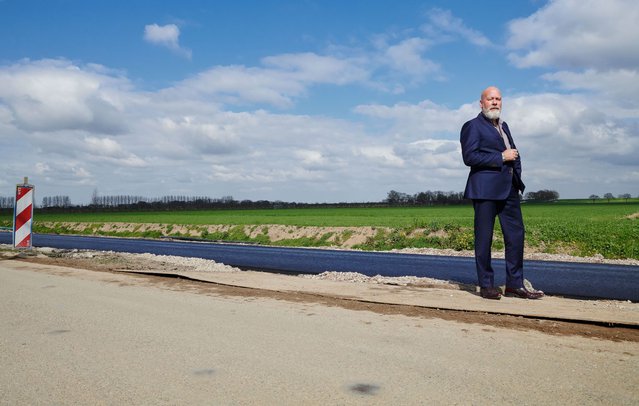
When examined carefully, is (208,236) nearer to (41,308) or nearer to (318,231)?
(318,231)

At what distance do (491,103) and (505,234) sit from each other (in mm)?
1702

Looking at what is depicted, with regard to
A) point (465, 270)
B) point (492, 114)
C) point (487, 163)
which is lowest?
point (465, 270)

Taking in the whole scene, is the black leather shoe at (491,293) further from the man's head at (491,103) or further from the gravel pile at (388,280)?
the man's head at (491,103)

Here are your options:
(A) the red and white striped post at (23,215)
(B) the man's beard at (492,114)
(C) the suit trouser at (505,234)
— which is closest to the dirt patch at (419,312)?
(C) the suit trouser at (505,234)

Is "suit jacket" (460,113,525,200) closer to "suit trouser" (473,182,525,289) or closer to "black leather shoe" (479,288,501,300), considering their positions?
"suit trouser" (473,182,525,289)

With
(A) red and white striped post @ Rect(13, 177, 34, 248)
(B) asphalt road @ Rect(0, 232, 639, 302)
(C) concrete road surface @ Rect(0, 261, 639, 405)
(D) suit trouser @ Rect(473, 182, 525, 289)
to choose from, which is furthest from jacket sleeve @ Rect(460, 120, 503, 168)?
(A) red and white striped post @ Rect(13, 177, 34, 248)

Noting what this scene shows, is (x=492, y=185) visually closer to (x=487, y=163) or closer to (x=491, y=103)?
(x=487, y=163)

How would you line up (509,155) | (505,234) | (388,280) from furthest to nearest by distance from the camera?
(388,280)
(505,234)
(509,155)

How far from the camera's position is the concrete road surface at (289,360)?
307 centimetres

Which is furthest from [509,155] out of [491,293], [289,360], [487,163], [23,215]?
[23,215]

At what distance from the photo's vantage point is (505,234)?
22.3 ft

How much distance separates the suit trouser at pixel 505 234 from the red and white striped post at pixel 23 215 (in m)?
12.5

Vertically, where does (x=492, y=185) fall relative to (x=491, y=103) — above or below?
below

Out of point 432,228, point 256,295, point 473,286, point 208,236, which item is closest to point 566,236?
point 432,228
